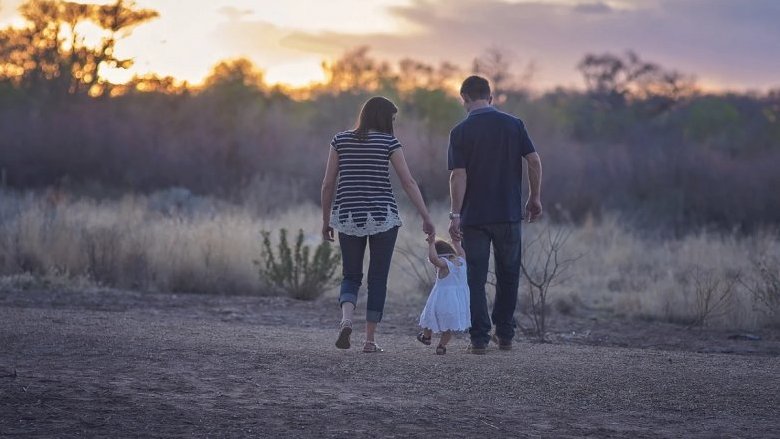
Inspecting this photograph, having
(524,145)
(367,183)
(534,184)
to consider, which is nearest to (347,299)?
(367,183)

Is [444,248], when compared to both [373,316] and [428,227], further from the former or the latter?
[373,316]

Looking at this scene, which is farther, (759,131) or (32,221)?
(759,131)

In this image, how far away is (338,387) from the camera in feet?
23.4

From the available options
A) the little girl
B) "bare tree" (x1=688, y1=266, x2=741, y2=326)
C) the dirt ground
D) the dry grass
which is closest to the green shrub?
the dry grass

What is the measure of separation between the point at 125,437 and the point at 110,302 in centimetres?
723

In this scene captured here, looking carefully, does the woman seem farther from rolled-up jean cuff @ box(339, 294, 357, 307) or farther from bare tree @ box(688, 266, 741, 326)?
bare tree @ box(688, 266, 741, 326)

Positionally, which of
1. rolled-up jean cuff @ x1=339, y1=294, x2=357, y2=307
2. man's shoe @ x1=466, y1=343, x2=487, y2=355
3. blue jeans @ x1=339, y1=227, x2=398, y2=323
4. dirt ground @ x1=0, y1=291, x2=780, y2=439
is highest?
blue jeans @ x1=339, y1=227, x2=398, y2=323

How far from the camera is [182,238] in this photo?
15.6 metres

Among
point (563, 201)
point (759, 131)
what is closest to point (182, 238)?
point (563, 201)

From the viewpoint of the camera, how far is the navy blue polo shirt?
27.9ft

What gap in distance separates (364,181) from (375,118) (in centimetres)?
44

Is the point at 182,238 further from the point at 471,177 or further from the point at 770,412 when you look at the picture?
the point at 770,412

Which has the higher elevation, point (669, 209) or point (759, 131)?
point (759, 131)

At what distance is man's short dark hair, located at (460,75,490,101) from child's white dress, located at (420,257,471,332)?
1.17 meters
